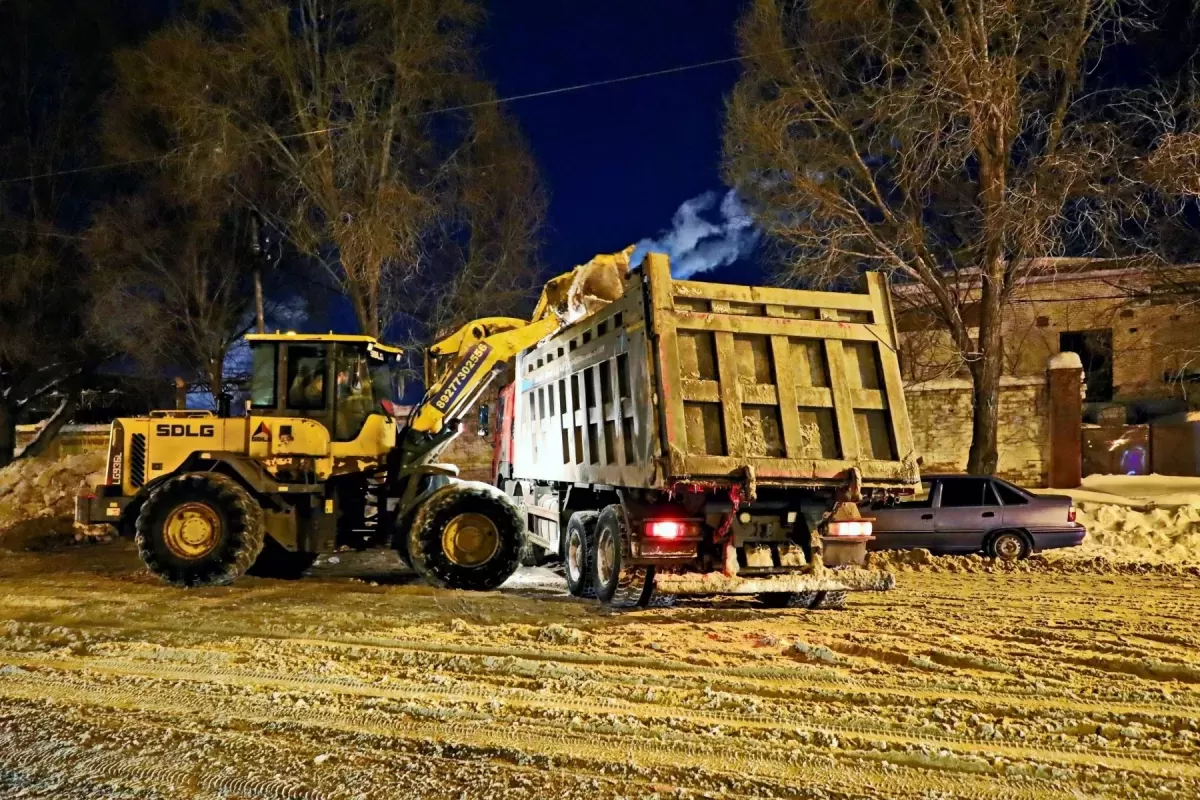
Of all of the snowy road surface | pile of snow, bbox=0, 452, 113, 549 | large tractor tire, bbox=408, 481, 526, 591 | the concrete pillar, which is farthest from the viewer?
the concrete pillar

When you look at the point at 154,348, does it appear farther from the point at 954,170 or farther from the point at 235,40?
the point at 954,170

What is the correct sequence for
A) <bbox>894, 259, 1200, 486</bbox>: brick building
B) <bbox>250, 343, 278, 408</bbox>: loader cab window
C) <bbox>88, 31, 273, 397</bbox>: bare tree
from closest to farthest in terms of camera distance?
<bbox>250, 343, 278, 408</bbox>: loader cab window, <bbox>894, 259, 1200, 486</bbox>: brick building, <bbox>88, 31, 273, 397</bbox>: bare tree

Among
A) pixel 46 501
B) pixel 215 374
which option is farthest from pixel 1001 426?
pixel 215 374

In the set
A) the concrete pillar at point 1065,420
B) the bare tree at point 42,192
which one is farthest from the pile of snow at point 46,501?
the concrete pillar at point 1065,420

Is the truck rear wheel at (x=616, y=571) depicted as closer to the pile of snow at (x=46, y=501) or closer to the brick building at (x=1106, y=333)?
the pile of snow at (x=46, y=501)

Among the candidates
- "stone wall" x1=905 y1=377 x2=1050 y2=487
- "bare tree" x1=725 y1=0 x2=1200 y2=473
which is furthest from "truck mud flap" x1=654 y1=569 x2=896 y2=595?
"stone wall" x1=905 y1=377 x2=1050 y2=487

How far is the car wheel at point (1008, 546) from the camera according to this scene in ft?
37.2

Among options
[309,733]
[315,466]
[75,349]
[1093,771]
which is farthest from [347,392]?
[75,349]

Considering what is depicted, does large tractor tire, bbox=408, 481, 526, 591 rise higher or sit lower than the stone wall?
lower

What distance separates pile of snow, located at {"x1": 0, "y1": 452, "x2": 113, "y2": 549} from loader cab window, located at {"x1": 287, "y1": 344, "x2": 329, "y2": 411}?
7.76 meters

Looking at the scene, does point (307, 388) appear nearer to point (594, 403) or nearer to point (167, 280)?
point (594, 403)

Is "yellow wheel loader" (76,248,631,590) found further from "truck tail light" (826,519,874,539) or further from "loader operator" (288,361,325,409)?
"truck tail light" (826,519,874,539)

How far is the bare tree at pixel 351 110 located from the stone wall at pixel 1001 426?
460 inches

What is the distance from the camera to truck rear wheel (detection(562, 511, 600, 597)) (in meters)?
8.66
